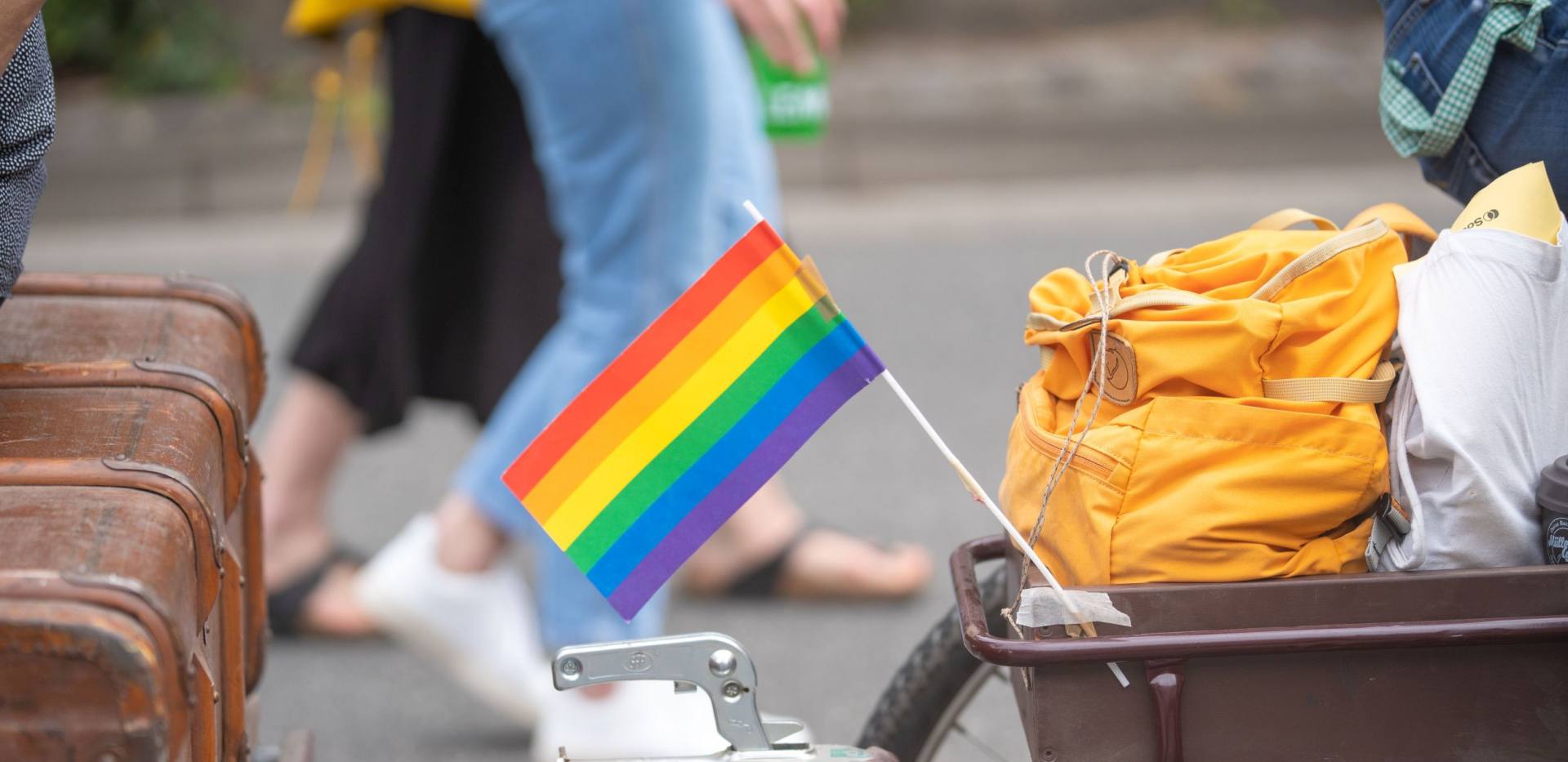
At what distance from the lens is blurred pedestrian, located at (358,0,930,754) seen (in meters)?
2.67

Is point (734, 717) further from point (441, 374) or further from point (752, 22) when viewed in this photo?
point (441, 374)

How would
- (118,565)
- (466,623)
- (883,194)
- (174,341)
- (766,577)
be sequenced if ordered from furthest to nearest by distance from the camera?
(883,194) < (766,577) < (466,623) < (174,341) < (118,565)

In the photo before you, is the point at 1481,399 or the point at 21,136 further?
the point at 21,136

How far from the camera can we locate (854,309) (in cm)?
571

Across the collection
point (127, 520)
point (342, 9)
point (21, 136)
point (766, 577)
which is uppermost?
point (342, 9)

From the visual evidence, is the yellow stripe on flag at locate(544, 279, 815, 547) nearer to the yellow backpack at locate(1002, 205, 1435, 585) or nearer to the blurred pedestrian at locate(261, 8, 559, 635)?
the yellow backpack at locate(1002, 205, 1435, 585)

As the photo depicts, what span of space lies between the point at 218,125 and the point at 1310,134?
5106mm

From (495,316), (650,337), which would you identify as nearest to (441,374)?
(495,316)

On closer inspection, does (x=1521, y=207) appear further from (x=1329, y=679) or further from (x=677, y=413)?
(x=677, y=413)

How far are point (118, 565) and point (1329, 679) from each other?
105 cm

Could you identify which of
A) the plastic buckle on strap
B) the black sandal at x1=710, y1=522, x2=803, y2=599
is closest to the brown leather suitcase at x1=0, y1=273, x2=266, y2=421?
the plastic buckle on strap

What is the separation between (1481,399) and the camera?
151 centimetres

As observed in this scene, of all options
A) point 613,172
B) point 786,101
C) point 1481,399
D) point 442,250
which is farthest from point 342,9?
point 1481,399

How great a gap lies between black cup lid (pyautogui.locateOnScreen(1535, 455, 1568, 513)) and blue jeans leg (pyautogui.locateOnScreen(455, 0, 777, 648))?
1506mm
